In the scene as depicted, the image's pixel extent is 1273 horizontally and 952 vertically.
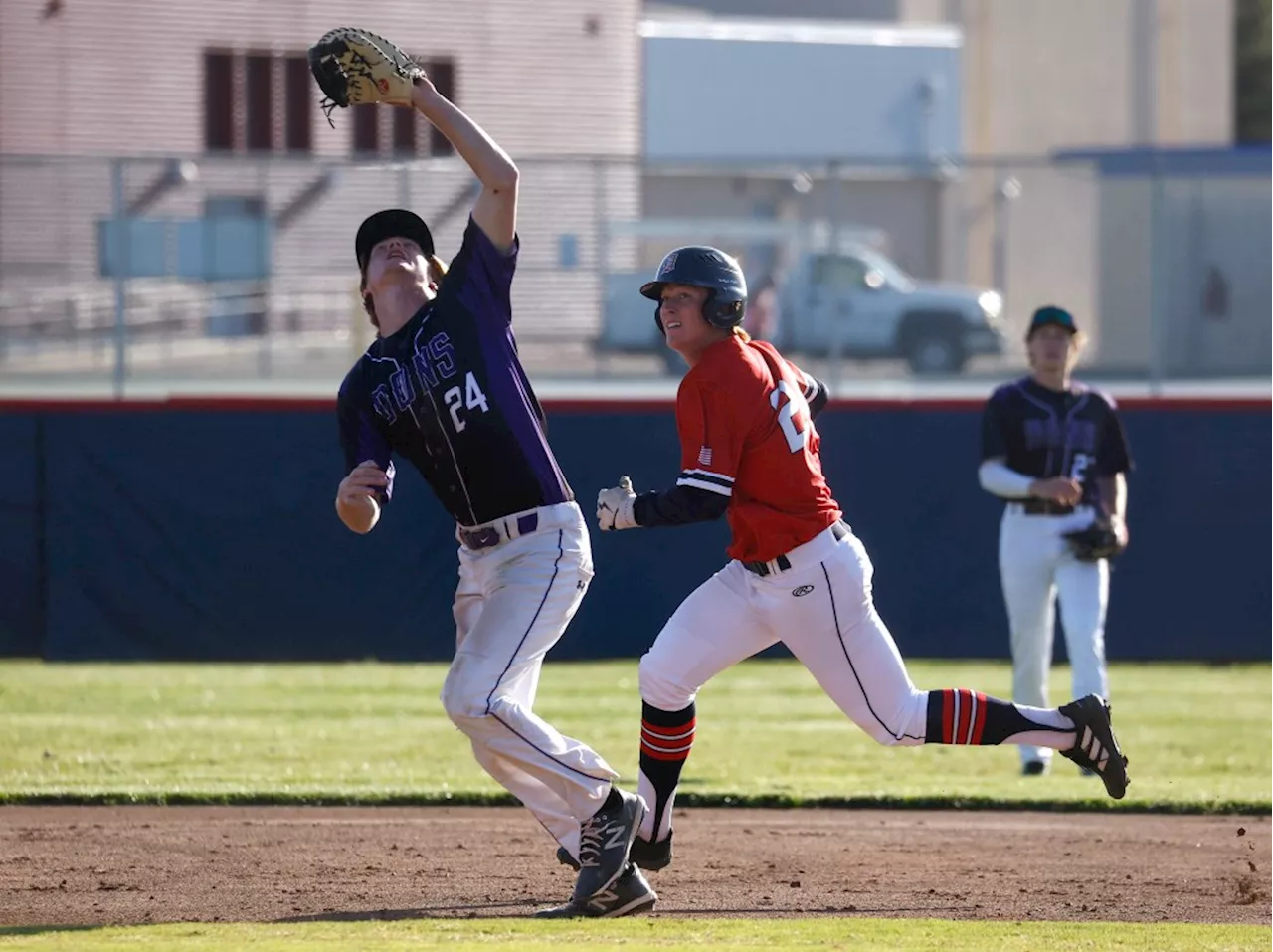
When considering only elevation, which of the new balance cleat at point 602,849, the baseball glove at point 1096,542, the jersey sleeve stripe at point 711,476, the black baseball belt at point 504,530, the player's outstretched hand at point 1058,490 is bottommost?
the new balance cleat at point 602,849

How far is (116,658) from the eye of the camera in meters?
13.1

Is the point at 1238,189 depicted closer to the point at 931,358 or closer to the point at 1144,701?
the point at 931,358

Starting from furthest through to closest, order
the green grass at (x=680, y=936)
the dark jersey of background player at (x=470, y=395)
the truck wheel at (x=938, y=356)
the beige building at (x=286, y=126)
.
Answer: the beige building at (x=286, y=126) < the truck wheel at (x=938, y=356) < the dark jersey of background player at (x=470, y=395) < the green grass at (x=680, y=936)

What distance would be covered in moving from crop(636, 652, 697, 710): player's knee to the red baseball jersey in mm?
444

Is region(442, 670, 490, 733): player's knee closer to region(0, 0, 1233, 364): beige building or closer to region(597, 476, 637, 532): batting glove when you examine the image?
region(597, 476, 637, 532): batting glove

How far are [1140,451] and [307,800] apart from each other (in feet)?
22.9

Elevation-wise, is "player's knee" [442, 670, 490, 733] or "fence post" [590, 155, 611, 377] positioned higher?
"fence post" [590, 155, 611, 377]

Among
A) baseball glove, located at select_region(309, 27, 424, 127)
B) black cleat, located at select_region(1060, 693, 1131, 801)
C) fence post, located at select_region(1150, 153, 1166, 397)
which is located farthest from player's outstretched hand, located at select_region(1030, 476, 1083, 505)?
fence post, located at select_region(1150, 153, 1166, 397)

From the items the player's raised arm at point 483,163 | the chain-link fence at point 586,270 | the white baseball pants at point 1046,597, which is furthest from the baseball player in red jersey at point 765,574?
the chain-link fence at point 586,270

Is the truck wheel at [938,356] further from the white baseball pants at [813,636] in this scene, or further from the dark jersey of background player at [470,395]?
the dark jersey of background player at [470,395]

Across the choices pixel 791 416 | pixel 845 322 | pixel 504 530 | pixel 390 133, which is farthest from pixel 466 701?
pixel 390 133

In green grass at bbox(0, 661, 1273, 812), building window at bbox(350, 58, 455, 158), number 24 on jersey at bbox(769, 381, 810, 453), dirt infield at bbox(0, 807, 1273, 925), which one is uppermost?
building window at bbox(350, 58, 455, 158)

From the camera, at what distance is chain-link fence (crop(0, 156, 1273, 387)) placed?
558 inches

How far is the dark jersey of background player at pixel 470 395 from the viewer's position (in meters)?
5.95
